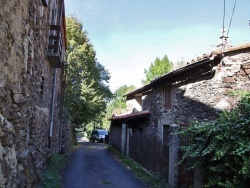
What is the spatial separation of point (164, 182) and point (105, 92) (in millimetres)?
23135

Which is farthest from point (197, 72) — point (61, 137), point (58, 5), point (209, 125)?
point (61, 137)

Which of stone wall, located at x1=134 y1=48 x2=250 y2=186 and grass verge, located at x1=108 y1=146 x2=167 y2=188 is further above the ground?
stone wall, located at x1=134 y1=48 x2=250 y2=186

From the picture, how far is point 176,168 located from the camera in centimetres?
851

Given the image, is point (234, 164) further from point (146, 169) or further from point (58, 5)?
point (58, 5)

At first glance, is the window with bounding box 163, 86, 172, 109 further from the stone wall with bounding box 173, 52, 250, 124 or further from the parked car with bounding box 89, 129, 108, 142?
the parked car with bounding box 89, 129, 108, 142

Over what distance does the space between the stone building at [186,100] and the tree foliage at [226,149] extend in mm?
714

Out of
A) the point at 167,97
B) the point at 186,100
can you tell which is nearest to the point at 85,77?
the point at 167,97

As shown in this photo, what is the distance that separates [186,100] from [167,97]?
1.75 m

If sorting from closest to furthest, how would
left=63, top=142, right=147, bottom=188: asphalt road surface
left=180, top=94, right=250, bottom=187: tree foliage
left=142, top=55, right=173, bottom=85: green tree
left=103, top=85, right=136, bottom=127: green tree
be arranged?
left=180, top=94, right=250, bottom=187: tree foliage → left=63, top=142, right=147, bottom=188: asphalt road surface → left=142, top=55, right=173, bottom=85: green tree → left=103, top=85, right=136, bottom=127: green tree

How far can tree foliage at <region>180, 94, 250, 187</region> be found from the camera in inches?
201

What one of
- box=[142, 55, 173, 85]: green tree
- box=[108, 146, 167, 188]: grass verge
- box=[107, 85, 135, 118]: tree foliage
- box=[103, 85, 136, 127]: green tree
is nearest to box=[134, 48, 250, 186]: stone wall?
box=[108, 146, 167, 188]: grass verge

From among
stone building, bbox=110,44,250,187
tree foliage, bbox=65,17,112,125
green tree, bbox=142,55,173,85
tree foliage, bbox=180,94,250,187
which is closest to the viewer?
tree foliage, bbox=180,94,250,187

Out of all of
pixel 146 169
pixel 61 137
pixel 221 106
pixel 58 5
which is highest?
pixel 58 5

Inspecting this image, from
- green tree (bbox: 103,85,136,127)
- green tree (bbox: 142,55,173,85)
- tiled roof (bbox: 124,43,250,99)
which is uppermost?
green tree (bbox: 142,55,173,85)
